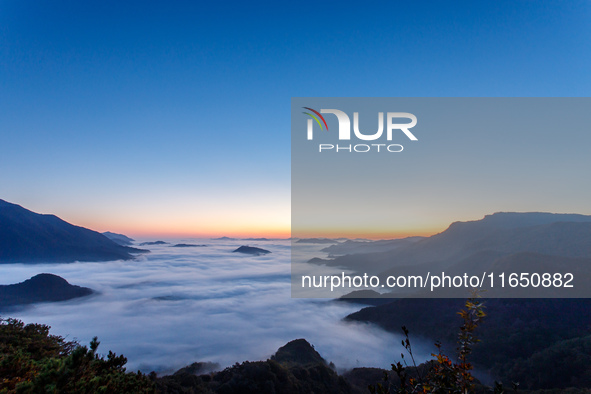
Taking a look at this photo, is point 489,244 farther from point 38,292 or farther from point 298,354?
point 38,292

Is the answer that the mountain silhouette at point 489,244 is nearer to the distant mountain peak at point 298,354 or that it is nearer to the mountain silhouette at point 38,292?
the distant mountain peak at point 298,354

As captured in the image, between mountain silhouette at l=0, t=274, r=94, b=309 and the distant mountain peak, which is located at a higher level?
the distant mountain peak

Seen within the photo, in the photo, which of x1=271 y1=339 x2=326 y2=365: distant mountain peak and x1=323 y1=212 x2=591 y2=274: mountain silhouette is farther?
x1=323 y1=212 x2=591 y2=274: mountain silhouette

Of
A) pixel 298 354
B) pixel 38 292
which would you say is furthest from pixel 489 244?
pixel 38 292

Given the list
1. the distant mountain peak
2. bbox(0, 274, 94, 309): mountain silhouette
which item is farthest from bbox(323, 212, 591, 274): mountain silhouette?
bbox(0, 274, 94, 309): mountain silhouette

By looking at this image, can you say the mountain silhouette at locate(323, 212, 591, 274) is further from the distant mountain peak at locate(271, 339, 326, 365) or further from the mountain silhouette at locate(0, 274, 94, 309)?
the mountain silhouette at locate(0, 274, 94, 309)

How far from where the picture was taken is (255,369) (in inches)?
951

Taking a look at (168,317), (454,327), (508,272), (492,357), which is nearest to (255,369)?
(492,357)

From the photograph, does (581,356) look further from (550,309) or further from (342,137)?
(342,137)

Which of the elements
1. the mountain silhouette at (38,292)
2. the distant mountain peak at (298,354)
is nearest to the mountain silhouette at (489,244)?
the distant mountain peak at (298,354)

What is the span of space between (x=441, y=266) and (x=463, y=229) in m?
49.9

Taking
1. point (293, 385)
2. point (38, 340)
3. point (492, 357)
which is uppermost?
point (38, 340)

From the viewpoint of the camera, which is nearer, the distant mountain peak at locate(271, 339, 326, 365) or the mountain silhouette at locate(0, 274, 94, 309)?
the distant mountain peak at locate(271, 339, 326, 365)

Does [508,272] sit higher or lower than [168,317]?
higher
